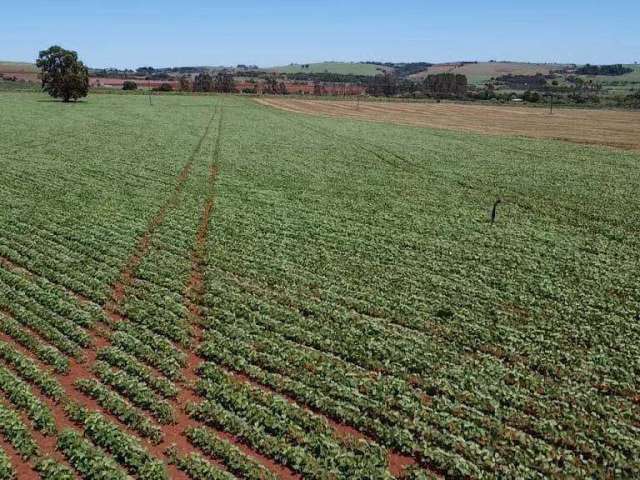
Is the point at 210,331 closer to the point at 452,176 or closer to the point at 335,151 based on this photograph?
the point at 452,176

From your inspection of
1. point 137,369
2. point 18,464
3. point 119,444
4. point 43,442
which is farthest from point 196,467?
point 137,369

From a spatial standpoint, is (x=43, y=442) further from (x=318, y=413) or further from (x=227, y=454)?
(x=318, y=413)

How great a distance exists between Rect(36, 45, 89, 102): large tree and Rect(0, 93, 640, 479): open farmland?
83.4 meters

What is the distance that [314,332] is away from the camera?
1717cm

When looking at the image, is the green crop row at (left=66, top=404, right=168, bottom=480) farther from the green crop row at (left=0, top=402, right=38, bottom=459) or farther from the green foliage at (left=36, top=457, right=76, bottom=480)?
the green crop row at (left=0, top=402, right=38, bottom=459)

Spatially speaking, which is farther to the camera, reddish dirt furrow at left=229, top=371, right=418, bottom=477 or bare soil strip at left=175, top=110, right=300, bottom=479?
bare soil strip at left=175, top=110, right=300, bottom=479

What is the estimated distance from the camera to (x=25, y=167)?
42.6 meters

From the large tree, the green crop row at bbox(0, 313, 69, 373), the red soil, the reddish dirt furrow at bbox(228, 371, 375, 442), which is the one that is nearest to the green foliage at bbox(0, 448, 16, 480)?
the green crop row at bbox(0, 313, 69, 373)

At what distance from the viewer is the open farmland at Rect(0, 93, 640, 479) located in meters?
12.0

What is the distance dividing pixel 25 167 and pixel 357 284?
3452 centimetres

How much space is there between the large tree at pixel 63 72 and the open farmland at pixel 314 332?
83444 mm

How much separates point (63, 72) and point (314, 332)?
11461 centimetres


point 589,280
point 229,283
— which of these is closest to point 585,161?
point 589,280

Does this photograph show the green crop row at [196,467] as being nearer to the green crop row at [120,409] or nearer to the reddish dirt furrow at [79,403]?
the reddish dirt furrow at [79,403]
